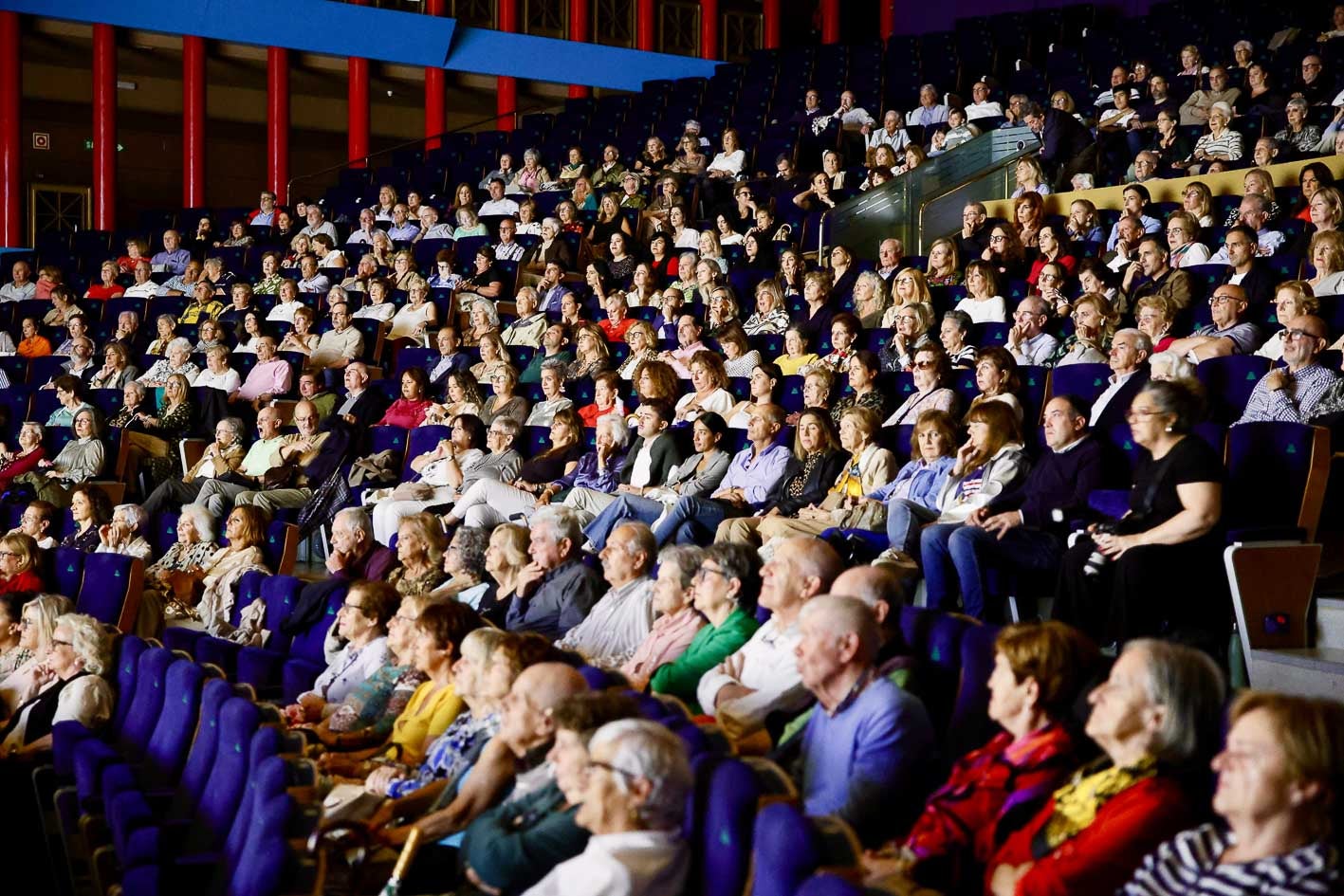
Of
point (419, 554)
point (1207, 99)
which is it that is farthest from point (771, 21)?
point (419, 554)

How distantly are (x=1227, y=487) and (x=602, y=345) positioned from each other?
8.90 feet

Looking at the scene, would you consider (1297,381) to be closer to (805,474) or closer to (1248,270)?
(1248,270)

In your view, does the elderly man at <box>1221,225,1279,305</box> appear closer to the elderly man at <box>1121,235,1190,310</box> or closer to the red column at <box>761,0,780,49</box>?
the elderly man at <box>1121,235,1190,310</box>

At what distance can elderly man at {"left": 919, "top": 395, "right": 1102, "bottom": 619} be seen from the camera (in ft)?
9.19

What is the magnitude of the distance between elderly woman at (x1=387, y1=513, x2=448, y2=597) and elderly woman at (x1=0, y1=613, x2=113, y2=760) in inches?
31.0

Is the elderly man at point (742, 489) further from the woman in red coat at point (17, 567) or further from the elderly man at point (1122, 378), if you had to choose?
the woman in red coat at point (17, 567)

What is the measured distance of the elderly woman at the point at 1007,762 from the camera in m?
→ 1.64

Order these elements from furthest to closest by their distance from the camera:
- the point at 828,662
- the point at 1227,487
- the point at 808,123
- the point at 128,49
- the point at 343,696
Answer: the point at 128,49, the point at 808,123, the point at 343,696, the point at 1227,487, the point at 828,662

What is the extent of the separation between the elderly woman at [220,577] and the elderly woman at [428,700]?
1.64 meters

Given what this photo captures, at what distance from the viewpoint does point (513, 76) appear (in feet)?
36.0

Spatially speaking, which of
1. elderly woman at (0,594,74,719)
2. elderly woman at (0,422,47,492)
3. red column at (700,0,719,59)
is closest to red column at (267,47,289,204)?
red column at (700,0,719,59)

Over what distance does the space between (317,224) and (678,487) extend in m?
5.06

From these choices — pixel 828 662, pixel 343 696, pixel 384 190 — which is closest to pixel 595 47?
pixel 384 190

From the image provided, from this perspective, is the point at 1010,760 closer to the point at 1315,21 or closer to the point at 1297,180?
the point at 1297,180
